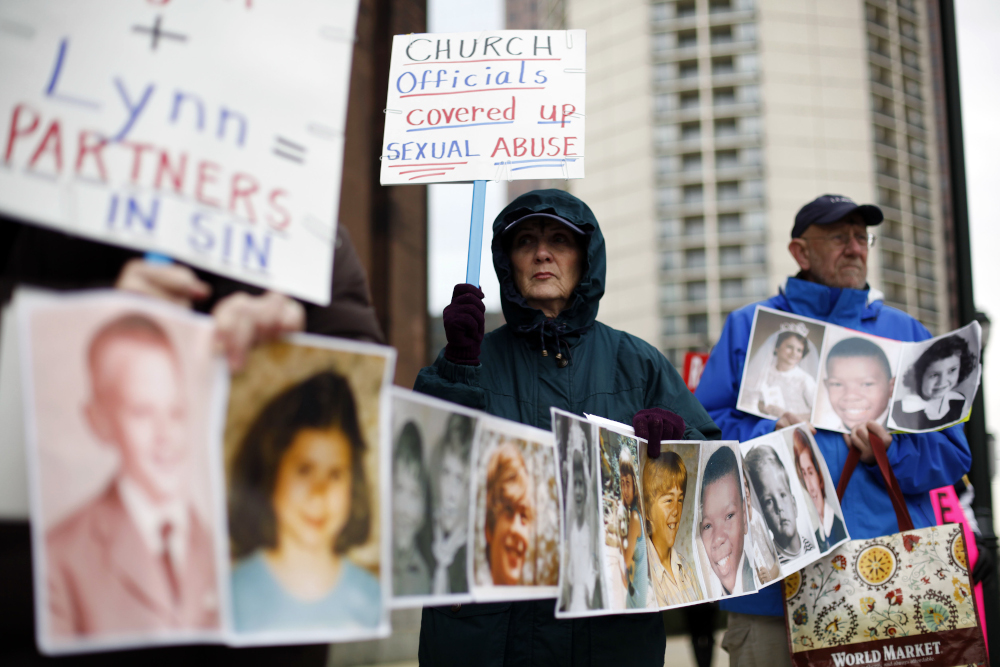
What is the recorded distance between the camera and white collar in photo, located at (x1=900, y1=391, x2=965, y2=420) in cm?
297

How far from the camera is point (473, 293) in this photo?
2240mm

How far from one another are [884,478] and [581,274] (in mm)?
1298

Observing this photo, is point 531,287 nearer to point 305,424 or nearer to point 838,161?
point 305,424

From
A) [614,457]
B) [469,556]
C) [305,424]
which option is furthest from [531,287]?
[305,424]

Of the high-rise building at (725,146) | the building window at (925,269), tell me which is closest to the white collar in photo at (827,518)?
the high-rise building at (725,146)

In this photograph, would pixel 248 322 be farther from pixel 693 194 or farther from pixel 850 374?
pixel 693 194

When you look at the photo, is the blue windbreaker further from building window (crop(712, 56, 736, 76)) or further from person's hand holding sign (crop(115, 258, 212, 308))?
building window (crop(712, 56, 736, 76))

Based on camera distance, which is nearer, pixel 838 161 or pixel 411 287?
pixel 411 287

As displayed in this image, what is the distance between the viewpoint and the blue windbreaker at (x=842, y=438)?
3.02 metres

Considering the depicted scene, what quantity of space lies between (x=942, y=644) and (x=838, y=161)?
5798 cm

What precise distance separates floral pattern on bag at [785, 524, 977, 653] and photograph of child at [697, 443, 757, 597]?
47 cm

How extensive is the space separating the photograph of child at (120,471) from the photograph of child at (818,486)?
210 cm

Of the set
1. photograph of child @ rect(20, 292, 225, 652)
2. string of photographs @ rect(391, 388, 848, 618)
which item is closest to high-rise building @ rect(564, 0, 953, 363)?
string of photographs @ rect(391, 388, 848, 618)

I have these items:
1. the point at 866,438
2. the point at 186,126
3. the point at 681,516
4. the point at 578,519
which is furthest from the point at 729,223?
the point at 186,126
